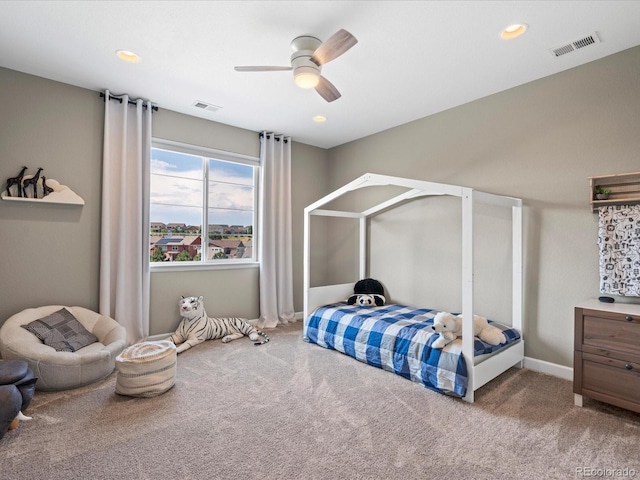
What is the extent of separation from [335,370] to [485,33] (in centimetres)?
291

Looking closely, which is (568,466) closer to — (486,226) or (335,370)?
(335,370)

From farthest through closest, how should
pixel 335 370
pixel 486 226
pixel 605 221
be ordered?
1. pixel 486 226
2. pixel 335 370
3. pixel 605 221

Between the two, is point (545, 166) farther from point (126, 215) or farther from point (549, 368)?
point (126, 215)

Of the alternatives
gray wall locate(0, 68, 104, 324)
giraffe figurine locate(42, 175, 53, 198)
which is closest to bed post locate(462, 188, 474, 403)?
gray wall locate(0, 68, 104, 324)

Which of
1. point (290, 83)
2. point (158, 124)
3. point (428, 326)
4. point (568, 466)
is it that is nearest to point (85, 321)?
point (158, 124)

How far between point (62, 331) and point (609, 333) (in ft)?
13.7

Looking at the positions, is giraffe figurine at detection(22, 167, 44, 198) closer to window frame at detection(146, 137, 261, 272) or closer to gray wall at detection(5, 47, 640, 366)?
gray wall at detection(5, 47, 640, 366)

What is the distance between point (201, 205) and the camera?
163 inches

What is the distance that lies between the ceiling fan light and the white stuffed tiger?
2.64 m

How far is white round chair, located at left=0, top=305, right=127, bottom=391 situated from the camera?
2426 millimetres

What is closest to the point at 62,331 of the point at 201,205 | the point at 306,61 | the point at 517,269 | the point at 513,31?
the point at 201,205

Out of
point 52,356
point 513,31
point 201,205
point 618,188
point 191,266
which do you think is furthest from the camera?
point 201,205

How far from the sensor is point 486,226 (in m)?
3.35

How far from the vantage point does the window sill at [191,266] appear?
12.4ft
